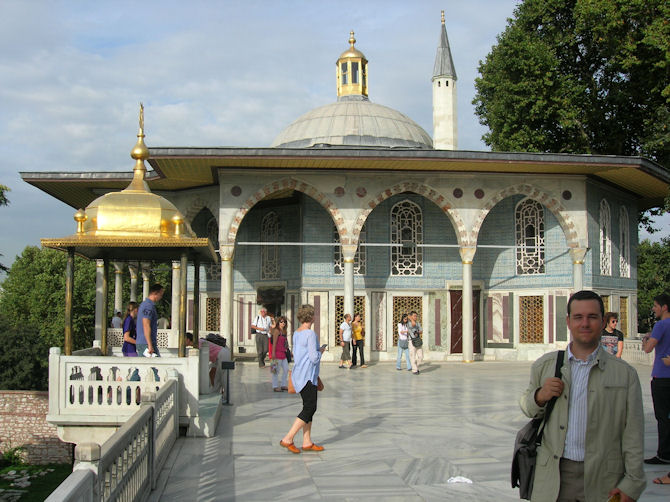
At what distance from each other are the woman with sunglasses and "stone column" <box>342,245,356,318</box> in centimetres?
589

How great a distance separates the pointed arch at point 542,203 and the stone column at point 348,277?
3275mm

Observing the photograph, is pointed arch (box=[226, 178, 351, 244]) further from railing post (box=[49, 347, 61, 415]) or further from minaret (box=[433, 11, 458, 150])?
railing post (box=[49, 347, 61, 415])

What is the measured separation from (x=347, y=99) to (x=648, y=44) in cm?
1062

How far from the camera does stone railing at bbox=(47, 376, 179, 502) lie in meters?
2.91

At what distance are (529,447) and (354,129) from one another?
859 inches

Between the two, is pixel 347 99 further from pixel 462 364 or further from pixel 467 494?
pixel 467 494

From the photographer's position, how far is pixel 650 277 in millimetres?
36562

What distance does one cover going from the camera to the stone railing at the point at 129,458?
2910mm

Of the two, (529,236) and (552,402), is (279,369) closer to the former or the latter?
(552,402)

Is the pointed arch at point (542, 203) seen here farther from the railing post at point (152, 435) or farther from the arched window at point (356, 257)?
the railing post at point (152, 435)

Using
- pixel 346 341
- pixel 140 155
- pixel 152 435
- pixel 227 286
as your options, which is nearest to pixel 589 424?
pixel 152 435

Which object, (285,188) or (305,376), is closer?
(305,376)

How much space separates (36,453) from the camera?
18.3m

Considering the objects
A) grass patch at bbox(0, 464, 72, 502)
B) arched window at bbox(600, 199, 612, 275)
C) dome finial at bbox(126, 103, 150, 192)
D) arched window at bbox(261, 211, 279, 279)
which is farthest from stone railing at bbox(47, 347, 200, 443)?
arched window at bbox(600, 199, 612, 275)
